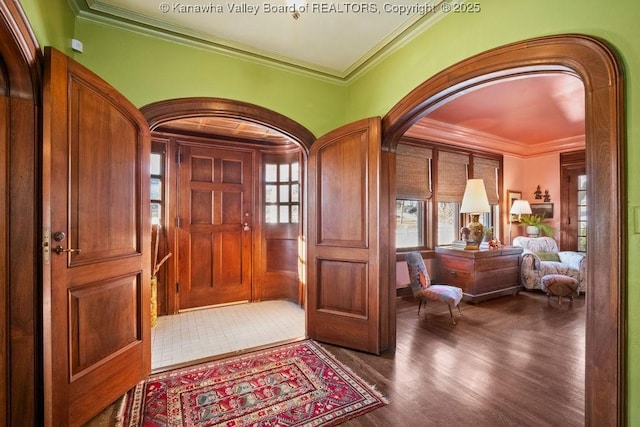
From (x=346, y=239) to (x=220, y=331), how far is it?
5.97 feet

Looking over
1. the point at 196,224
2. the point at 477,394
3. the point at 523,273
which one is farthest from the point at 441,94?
the point at 523,273

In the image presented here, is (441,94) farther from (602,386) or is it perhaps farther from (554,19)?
(602,386)

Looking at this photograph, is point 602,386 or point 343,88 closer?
point 602,386

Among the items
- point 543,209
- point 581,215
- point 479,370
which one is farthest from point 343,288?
point 581,215

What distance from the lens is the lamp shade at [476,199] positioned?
160 inches

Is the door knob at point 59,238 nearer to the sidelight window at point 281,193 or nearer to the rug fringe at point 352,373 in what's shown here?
the rug fringe at point 352,373

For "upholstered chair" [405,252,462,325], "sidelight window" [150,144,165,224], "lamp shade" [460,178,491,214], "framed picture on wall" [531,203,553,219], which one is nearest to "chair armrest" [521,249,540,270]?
"lamp shade" [460,178,491,214]

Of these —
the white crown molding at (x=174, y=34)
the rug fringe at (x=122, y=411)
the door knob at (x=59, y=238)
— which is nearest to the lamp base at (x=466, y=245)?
the white crown molding at (x=174, y=34)

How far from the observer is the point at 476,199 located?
4098 mm

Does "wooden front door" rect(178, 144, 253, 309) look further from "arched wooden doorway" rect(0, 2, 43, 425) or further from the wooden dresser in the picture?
the wooden dresser

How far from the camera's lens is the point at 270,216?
15.0ft

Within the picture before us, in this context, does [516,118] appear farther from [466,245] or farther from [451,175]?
[466,245]

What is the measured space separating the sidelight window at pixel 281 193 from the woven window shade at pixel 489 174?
335cm

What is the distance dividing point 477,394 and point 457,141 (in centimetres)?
405
